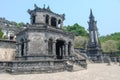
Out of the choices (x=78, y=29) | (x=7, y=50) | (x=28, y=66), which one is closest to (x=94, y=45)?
(x=7, y=50)

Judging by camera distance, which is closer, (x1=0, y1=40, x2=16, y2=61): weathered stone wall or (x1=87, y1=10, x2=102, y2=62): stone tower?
(x1=0, y1=40, x2=16, y2=61): weathered stone wall

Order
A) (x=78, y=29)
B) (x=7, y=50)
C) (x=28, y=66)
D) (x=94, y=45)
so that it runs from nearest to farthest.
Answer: (x=28, y=66) → (x=7, y=50) → (x=94, y=45) → (x=78, y=29)

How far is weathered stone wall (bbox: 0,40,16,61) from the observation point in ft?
92.5

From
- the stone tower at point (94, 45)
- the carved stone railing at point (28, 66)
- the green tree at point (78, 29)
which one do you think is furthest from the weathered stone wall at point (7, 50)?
the green tree at point (78, 29)

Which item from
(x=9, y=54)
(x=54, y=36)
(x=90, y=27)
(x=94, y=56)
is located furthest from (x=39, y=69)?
(x=90, y=27)

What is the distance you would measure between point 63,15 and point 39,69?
13.1m

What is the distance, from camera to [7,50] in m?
29.6

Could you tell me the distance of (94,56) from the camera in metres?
37.5

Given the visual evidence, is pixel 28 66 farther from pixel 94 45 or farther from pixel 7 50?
pixel 94 45

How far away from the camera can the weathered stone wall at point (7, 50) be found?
92.5 ft

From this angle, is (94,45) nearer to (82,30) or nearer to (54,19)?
(54,19)

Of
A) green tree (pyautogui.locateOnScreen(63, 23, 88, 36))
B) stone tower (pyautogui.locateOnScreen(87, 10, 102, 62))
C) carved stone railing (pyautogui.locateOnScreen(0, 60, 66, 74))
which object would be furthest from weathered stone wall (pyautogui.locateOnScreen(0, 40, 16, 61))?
green tree (pyautogui.locateOnScreen(63, 23, 88, 36))

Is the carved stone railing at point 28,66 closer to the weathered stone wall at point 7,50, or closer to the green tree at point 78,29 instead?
the weathered stone wall at point 7,50

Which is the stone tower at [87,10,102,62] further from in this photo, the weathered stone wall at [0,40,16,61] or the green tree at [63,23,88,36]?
the green tree at [63,23,88,36]
